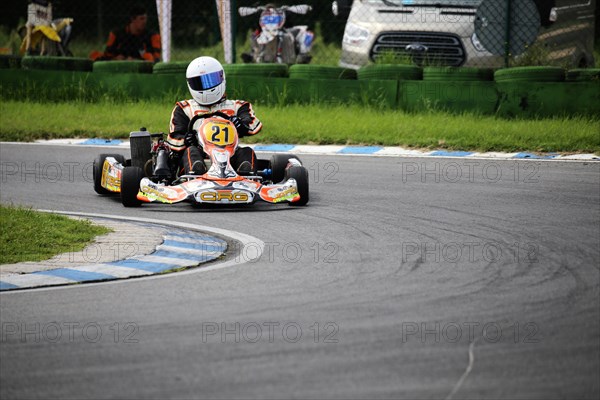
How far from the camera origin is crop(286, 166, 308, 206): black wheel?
29.2 feet

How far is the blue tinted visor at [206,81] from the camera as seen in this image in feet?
30.3

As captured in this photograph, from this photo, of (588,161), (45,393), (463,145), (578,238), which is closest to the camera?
(45,393)

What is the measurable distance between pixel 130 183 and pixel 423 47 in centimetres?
602

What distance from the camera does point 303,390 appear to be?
4363 millimetres

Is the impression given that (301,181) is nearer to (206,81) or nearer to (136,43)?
(206,81)

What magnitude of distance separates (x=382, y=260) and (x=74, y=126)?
7249 millimetres

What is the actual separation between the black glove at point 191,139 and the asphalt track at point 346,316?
30.2 inches

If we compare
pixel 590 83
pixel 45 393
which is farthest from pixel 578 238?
pixel 590 83

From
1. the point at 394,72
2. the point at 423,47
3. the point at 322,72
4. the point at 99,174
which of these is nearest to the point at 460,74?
the point at 394,72

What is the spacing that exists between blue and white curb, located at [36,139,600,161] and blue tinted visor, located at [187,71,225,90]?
2701 mm

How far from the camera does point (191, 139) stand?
366 inches

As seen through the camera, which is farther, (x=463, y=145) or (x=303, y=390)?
(x=463, y=145)

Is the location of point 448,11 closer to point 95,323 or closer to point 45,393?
point 95,323

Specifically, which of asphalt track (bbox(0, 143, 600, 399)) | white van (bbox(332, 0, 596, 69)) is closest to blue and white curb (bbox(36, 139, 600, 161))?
white van (bbox(332, 0, 596, 69))
